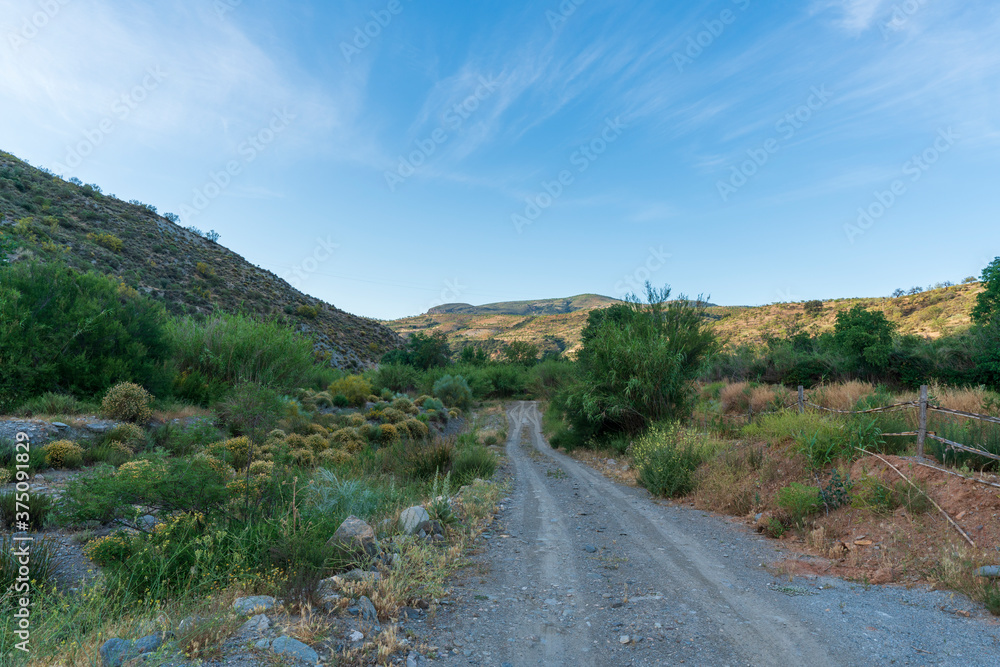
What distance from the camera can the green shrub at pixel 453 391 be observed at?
35.4 m

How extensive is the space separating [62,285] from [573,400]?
16.8 metres

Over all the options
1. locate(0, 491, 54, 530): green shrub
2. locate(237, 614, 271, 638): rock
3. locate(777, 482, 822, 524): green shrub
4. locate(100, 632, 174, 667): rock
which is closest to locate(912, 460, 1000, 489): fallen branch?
locate(777, 482, 822, 524): green shrub

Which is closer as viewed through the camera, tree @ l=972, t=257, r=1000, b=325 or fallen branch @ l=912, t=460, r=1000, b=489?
Result: fallen branch @ l=912, t=460, r=1000, b=489

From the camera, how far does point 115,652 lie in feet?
9.15

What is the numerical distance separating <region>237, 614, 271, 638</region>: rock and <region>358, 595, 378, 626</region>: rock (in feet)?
2.49

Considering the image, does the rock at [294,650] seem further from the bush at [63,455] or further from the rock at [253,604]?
the bush at [63,455]

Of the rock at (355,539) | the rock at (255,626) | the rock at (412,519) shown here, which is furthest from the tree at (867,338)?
the rock at (255,626)

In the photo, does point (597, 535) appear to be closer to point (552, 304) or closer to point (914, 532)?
point (914, 532)

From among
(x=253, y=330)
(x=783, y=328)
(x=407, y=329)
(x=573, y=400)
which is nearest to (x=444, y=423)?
(x=573, y=400)

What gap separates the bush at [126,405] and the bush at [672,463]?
12.1 m

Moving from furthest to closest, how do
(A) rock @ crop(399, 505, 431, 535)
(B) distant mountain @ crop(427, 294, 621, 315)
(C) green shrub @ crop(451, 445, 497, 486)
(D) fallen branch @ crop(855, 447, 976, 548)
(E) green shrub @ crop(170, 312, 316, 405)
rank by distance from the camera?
(B) distant mountain @ crop(427, 294, 621, 315)
(E) green shrub @ crop(170, 312, 316, 405)
(C) green shrub @ crop(451, 445, 497, 486)
(A) rock @ crop(399, 505, 431, 535)
(D) fallen branch @ crop(855, 447, 976, 548)

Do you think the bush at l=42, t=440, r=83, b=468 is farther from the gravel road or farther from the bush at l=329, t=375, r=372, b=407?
the bush at l=329, t=375, r=372, b=407

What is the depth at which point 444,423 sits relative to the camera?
25.7 metres

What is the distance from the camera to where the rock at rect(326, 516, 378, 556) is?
4919 mm
